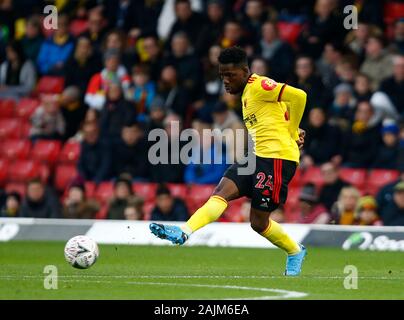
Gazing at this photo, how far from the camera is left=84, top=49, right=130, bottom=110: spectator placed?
2138 cm

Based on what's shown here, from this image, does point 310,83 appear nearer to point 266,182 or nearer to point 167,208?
point 167,208

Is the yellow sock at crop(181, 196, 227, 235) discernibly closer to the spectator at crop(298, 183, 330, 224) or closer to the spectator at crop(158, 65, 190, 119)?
the spectator at crop(298, 183, 330, 224)

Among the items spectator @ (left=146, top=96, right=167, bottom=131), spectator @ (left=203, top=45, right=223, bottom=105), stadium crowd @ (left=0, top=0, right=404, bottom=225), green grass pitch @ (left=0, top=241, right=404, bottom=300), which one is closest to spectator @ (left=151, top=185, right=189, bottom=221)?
stadium crowd @ (left=0, top=0, right=404, bottom=225)

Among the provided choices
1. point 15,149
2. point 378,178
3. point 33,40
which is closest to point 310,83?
point 378,178

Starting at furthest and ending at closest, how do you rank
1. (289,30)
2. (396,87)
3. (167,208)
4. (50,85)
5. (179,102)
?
(50,85) → (289,30) → (179,102) → (396,87) → (167,208)

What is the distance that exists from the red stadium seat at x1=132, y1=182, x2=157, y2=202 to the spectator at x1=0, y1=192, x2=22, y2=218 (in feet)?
5.80

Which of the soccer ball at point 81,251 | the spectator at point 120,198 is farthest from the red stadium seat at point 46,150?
the soccer ball at point 81,251

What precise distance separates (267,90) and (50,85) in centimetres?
1145

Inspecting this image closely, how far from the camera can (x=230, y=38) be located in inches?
811

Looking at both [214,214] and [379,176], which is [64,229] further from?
[214,214]

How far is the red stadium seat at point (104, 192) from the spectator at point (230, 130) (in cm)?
193

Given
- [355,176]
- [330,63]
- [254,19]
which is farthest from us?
[254,19]

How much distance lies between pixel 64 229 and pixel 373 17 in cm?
606

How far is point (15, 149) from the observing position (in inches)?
846
